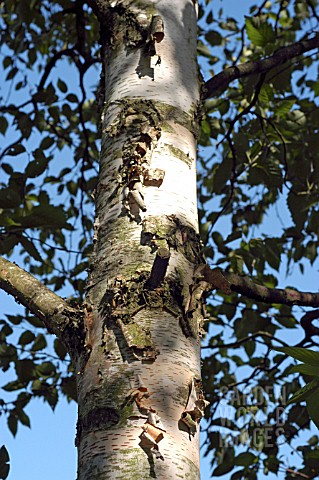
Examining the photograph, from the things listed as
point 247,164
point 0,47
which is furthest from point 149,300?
point 0,47

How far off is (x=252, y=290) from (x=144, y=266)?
48 cm

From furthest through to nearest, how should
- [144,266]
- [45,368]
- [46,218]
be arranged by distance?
[45,368], [46,218], [144,266]

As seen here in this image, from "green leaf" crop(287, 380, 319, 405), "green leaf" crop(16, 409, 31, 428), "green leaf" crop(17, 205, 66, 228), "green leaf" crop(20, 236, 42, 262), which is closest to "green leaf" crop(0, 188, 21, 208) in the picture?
"green leaf" crop(20, 236, 42, 262)

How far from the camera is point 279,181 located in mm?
3270

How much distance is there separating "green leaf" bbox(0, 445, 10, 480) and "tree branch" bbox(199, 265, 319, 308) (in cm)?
101

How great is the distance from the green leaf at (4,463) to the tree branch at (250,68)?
133cm

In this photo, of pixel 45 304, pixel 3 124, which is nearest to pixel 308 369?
pixel 45 304

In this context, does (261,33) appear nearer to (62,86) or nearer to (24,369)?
(62,86)

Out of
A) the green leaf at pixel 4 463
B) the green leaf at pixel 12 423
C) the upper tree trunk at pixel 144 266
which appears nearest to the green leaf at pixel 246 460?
the green leaf at pixel 4 463

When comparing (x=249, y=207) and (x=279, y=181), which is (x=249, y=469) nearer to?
(x=279, y=181)

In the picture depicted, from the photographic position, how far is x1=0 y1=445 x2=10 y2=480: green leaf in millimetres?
2027

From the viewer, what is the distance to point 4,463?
6.66 feet

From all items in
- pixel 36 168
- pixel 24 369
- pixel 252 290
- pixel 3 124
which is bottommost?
pixel 252 290

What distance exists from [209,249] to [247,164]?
652 mm
